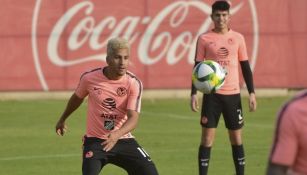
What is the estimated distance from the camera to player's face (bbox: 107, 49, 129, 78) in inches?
360

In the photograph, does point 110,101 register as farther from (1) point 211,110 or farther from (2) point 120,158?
(1) point 211,110

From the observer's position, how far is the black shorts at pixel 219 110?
12508 millimetres

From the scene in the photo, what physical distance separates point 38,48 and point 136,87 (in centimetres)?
1681

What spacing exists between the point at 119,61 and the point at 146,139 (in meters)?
8.42

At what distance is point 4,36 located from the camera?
85.6 ft

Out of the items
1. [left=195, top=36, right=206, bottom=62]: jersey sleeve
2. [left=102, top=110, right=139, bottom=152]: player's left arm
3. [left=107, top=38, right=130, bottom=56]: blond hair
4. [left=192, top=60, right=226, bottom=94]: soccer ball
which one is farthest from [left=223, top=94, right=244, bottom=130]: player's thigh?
[left=107, top=38, right=130, bottom=56]: blond hair

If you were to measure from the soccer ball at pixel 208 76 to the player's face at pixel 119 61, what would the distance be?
280 centimetres

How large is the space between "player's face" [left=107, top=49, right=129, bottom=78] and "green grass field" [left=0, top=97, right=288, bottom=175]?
14.6 feet

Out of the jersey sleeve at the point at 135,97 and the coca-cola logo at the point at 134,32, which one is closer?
the jersey sleeve at the point at 135,97

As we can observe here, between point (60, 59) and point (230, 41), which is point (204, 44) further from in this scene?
point (60, 59)

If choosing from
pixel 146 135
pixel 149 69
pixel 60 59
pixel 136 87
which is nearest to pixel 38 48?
pixel 60 59

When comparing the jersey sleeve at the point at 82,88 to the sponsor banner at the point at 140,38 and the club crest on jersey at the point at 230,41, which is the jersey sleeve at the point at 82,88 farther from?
the sponsor banner at the point at 140,38

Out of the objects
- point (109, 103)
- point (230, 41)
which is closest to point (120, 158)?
point (109, 103)

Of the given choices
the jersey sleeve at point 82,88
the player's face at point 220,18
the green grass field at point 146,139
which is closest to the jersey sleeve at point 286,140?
the jersey sleeve at point 82,88
